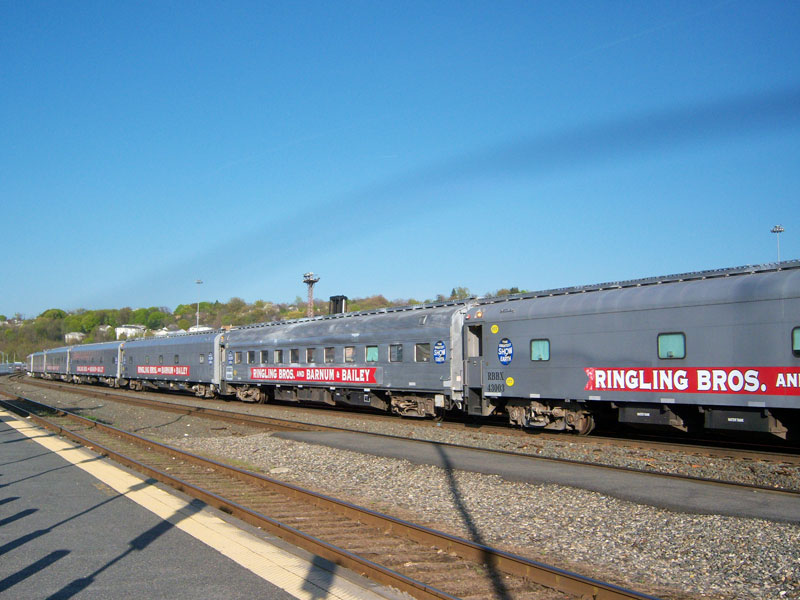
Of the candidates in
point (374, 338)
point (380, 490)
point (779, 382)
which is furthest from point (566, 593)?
point (374, 338)

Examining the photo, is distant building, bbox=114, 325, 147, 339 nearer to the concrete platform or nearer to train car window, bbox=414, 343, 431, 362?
train car window, bbox=414, 343, 431, 362

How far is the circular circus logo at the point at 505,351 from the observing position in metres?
18.9

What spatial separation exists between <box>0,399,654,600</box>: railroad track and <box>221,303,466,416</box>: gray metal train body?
9391 mm

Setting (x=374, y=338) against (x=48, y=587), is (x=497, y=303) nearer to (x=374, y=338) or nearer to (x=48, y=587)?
(x=374, y=338)

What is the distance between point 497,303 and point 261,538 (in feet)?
43.4

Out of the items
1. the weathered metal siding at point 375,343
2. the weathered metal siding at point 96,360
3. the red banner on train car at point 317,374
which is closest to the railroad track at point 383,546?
the weathered metal siding at point 375,343

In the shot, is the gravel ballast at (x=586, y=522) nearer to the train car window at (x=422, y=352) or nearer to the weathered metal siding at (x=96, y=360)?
the train car window at (x=422, y=352)

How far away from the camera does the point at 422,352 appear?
21.9 metres

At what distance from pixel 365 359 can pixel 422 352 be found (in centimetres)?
339

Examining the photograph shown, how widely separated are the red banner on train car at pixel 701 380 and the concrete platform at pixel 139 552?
10.1 metres

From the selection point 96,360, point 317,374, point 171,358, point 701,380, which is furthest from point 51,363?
point 701,380

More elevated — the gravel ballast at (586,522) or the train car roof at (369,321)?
the train car roof at (369,321)

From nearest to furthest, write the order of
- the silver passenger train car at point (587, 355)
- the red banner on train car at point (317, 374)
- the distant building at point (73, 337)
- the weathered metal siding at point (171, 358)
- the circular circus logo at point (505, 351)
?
the silver passenger train car at point (587, 355) < the circular circus logo at point (505, 351) < the red banner on train car at point (317, 374) < the weathered metal siding at point (171, 358) < the distant building at point (73, 337)

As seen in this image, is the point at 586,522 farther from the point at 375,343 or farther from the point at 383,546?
the point at 375,343
